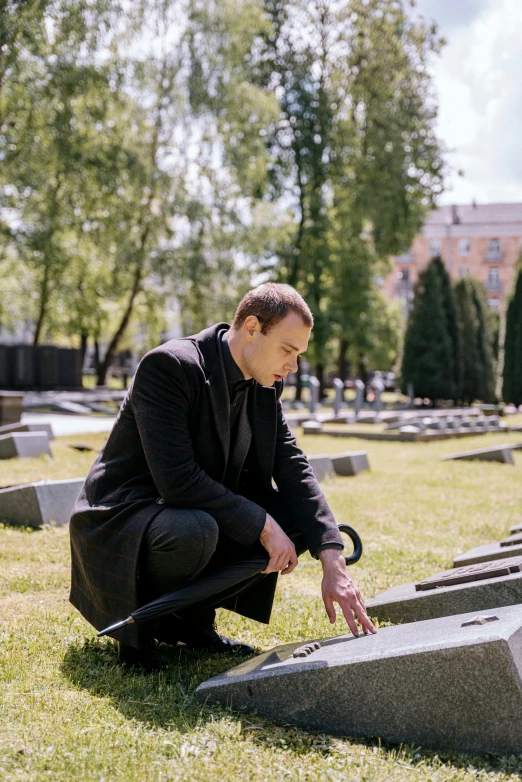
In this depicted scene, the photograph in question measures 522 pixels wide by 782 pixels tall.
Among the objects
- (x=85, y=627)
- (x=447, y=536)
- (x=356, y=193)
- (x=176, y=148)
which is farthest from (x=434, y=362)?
(x=85, y=627)

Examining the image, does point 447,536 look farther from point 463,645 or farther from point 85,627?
point 463,645

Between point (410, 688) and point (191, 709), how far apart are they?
768 mm

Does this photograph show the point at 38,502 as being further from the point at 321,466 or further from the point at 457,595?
the point at 321,466

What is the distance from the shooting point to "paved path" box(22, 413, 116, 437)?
16.7m

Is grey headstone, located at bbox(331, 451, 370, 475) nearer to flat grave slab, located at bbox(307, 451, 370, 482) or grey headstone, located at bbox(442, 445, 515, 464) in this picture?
flat grave slab, located at bbox(307, 451, 370, 482)

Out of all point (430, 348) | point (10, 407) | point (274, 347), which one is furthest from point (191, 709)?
point (430, 348)

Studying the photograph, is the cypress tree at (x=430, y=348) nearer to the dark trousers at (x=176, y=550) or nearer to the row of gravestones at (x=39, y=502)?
the row of gravestones at (x=39, y=502)

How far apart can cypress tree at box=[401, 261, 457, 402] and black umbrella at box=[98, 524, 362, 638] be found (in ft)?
110

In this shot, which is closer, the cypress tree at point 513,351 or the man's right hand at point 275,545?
the man's right hand at point 275,545

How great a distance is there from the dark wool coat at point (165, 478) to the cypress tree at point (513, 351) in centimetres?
3779

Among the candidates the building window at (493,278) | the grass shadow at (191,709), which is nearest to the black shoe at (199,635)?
the grass shadow at (191,709)

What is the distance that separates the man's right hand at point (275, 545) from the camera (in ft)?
10.9

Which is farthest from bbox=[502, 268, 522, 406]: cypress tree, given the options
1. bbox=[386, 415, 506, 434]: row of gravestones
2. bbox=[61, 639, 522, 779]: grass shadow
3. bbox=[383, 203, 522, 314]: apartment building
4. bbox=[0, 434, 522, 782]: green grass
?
bbox=[61, 639, 522, 779]: grass shadow

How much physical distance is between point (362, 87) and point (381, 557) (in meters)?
29.9
